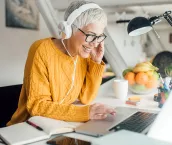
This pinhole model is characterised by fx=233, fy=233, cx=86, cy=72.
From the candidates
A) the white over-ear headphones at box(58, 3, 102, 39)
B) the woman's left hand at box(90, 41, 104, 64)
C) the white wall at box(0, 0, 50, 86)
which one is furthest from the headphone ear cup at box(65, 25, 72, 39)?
the white wall at box(0, 0, 50, 86)

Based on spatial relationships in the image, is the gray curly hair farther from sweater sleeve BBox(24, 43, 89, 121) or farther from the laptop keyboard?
the laptop keyboard

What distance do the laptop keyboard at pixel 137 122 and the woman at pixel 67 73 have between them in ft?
0.27

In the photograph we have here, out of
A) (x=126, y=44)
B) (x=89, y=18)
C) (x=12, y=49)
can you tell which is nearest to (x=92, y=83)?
(x=89, y=18)

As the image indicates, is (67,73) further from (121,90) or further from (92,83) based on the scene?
(121,90)

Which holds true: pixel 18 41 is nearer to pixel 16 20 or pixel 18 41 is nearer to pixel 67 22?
pixel 16 20

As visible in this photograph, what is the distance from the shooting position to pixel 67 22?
108 cm

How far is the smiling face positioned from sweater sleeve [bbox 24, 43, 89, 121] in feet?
0.54

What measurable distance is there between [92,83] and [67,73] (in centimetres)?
18

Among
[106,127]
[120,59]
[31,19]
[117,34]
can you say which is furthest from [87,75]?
[117,34]

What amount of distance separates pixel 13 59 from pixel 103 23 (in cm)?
136

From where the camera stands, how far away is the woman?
92 centimetres

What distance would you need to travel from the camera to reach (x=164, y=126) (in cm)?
62

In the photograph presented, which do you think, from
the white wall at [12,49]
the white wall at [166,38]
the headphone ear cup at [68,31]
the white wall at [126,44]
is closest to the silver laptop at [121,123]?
the headphone ear cup at [68,31]

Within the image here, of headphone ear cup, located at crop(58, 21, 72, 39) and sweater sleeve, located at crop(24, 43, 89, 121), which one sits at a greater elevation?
headphone ear cup, located at crop(58, 21, 72, 39)
